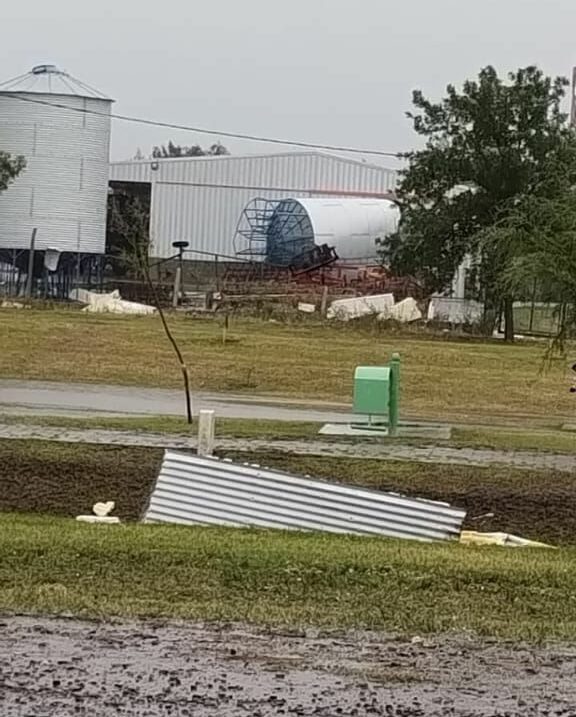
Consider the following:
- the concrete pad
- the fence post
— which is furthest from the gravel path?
the fence post

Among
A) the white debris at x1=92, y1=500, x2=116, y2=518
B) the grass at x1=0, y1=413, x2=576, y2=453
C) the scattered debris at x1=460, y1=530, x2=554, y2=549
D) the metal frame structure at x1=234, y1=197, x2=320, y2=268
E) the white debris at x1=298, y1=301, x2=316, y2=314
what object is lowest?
the grass at x1=0, y1=413, x2=576, y2=453

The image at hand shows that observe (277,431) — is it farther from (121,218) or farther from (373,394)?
(121,218)

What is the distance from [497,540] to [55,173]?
175 ft

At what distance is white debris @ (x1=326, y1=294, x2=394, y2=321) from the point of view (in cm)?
4838

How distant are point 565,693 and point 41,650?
1.99 meters

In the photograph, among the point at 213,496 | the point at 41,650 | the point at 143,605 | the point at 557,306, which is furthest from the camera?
the point at 557,306

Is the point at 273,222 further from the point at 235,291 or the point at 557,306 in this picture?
the point at 557,306

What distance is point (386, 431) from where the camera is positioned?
19219 millimetres

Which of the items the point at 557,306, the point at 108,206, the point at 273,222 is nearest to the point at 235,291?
the point at 273,222

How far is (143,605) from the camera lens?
635 centimetres

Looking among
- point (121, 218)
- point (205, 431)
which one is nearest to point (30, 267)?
point (121, 218)

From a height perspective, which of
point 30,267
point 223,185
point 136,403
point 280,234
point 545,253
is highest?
point 223,185

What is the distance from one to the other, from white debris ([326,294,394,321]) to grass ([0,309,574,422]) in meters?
7.03

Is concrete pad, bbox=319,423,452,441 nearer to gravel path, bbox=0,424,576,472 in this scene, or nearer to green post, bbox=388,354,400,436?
green post, bbox=388,354,400,436
